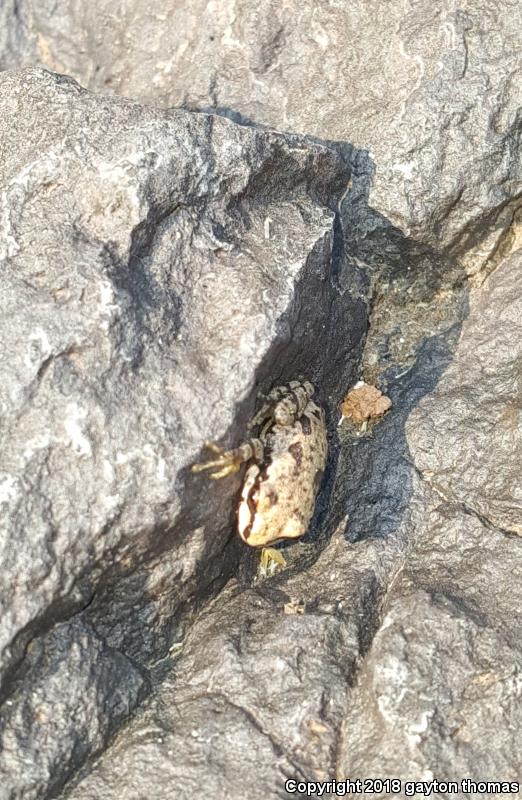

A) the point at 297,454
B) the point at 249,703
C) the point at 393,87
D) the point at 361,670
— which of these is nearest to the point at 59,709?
the point at 249,703

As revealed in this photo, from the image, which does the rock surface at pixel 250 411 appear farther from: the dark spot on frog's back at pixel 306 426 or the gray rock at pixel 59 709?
the dark spot on frog's back at pixel 306 426

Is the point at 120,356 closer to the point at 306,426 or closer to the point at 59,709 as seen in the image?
the point at 306,426

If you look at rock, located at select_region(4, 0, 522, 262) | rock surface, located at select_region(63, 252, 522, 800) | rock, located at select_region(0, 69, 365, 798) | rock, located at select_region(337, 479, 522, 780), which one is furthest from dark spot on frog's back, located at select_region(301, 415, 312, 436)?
rock, located at select_region(4, 0, 522, 262)

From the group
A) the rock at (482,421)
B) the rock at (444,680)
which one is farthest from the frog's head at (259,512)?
the rock at (482,421)

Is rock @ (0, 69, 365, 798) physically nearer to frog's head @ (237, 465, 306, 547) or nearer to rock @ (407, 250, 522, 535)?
frog's head @ (237, 465, 306, 547)

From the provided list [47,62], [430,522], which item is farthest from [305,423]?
[47,62]

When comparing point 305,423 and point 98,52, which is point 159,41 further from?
point 305,423
